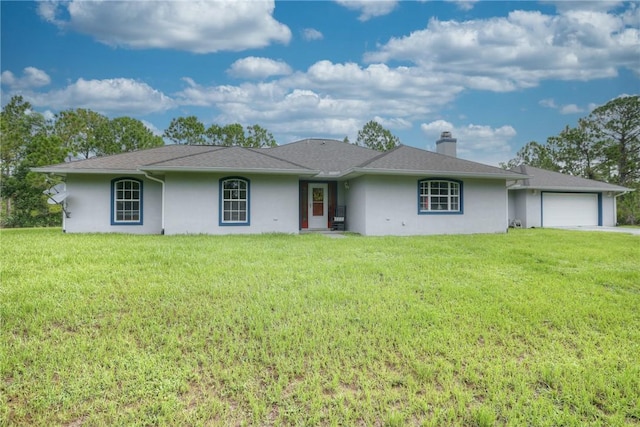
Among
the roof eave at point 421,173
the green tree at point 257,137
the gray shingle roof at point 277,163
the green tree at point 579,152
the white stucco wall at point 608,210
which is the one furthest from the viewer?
the green tree at point 257,137

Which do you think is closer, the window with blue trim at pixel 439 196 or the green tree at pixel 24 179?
the window with blue trim at pixel 439 196

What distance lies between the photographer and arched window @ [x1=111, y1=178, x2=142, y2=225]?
45.1ft

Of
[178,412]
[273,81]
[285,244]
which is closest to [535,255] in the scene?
[285,244]

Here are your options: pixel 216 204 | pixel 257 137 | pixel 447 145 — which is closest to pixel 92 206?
pixel 216 204

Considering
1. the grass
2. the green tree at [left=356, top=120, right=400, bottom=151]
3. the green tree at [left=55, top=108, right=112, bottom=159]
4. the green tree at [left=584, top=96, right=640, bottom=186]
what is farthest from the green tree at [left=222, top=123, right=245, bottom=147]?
the green tree at [left=584, top=96, right=640, bottom=186]

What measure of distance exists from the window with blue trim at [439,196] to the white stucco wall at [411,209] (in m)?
0.23

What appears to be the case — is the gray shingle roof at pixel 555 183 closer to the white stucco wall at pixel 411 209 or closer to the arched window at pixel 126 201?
the white stucco wall at pixel 411 209

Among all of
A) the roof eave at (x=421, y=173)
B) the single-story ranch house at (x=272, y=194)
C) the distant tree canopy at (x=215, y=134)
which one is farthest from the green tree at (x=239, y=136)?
the roof eave at (x=421, y=173)

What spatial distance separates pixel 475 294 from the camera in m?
5.50

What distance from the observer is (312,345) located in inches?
152

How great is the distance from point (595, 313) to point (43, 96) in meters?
33.4

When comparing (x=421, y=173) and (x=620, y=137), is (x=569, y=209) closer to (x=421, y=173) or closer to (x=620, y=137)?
(x=421, y=173)

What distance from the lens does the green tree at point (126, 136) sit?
104 feet

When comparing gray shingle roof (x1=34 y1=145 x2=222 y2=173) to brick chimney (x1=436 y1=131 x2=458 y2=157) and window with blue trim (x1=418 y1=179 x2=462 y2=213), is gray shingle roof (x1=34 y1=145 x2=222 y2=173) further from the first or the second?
brick chimney (x1=436 y1=131 x2=458 y2=157)
